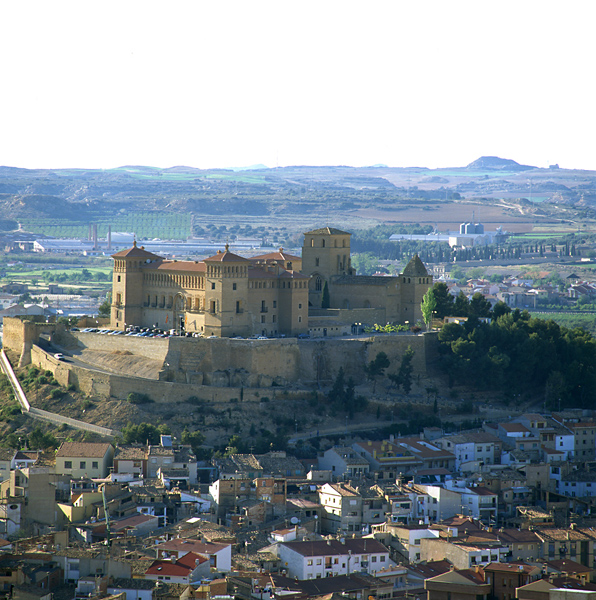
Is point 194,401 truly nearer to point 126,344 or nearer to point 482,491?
point 126,344

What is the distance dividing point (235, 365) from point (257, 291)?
337 cm

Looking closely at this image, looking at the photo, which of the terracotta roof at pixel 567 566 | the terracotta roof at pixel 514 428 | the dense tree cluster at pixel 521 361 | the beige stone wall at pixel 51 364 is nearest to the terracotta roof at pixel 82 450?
the beige stone wall at pixel 51 364

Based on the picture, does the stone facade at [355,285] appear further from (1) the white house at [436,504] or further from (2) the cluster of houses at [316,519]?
(1) the white house at [436,504]

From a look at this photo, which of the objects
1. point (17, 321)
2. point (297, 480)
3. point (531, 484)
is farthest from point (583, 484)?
point (17, 321)

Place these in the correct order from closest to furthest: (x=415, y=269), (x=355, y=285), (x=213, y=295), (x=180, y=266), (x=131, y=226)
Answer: (x=213, y=295)
(x=180, y=266)
(x=355, y=285)
(x=415, y=269)
(x=131, y=226)

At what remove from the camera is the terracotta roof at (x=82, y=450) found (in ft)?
125

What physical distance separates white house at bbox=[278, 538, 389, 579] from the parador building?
14.9 m

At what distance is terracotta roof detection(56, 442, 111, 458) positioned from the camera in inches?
1495

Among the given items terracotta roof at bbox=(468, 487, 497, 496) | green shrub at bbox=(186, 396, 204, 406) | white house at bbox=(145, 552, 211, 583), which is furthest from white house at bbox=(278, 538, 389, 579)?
green shrub at bbox=(186, 396, 204, 406)

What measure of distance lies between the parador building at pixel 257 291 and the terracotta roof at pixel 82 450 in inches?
308

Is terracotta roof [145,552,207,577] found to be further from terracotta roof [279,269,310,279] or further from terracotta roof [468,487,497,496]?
terracotta roof [279,269,310,279]

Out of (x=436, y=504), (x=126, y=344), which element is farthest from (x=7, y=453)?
(x=436, y=504)

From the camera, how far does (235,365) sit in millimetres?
44281

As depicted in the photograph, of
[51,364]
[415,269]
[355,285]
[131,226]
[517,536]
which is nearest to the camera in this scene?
[517,536]
